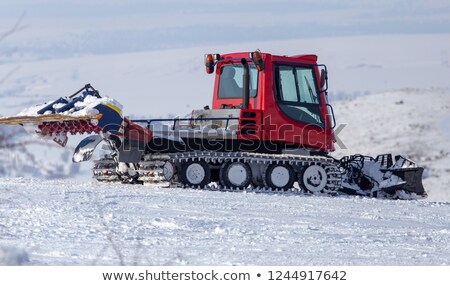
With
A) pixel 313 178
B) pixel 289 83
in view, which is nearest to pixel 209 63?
pixel 289 83

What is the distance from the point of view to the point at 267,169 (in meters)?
16.4

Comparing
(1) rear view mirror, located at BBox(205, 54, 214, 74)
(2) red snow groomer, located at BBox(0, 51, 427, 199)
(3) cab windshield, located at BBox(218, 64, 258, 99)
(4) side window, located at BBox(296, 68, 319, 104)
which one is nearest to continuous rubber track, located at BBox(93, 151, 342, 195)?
(2) red snow groomer, located at BBox(0, 51, 427, 199)

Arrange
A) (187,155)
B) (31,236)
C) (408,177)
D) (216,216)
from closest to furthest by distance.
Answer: (31,236) < (216,216) < (187,155) < (408,177)

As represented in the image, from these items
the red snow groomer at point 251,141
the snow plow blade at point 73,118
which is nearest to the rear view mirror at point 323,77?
the red snow groomer at point 251,141

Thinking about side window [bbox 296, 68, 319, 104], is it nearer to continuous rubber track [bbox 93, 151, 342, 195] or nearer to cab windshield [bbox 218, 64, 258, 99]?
cab windshield [bbox 218, 64, 258, 99]

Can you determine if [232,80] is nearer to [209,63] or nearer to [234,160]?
[209,63]

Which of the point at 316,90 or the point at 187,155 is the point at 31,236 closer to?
the point at 187,155

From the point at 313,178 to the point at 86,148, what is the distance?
164 inches

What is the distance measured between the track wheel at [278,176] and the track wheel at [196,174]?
3.60 feet

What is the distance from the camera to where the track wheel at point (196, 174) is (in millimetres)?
15984

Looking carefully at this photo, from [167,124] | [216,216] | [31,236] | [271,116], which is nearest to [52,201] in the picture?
[216,216]

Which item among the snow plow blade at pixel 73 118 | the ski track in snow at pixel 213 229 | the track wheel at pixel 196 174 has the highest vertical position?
the snow plow blade at pixel 73 118

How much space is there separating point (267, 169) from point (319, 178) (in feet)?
3.45

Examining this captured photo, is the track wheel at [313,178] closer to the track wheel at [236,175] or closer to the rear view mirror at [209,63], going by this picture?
the track wheel at [236,175]
